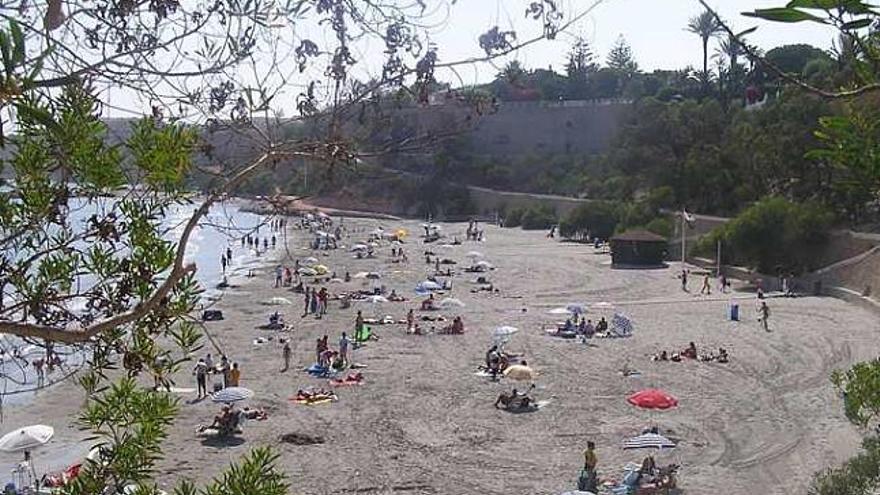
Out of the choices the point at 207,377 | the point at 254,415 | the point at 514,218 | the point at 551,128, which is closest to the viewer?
the point at 254,415

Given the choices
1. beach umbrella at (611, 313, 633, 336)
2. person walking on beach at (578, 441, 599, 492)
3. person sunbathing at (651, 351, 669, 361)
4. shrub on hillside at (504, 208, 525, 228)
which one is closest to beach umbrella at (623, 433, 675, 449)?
person walking on beach at (578, 441, 599, 492)

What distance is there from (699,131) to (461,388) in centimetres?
3110

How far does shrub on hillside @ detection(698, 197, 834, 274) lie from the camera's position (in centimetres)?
3036

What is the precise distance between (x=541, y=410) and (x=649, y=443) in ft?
12.1

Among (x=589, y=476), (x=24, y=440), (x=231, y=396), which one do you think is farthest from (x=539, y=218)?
(x=24, y=440)

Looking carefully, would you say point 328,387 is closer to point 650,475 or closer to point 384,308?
point 650,475

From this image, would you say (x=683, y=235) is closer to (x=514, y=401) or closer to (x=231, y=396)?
(x=514, y=401)

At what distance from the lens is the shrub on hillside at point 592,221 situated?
49.7 m

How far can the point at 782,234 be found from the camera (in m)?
30.8

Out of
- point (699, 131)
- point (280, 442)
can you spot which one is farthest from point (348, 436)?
point (699, 131)

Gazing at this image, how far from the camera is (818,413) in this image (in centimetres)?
1616

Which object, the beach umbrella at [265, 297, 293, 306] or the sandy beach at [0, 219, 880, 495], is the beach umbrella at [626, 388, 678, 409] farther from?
the beach umbrella at [265, 297, 293, 306]

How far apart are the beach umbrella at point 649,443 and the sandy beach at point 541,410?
14.4 inches

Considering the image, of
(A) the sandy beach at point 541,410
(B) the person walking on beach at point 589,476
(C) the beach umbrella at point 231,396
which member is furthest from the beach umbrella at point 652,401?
(C) the beach umbrella at point 231,396
